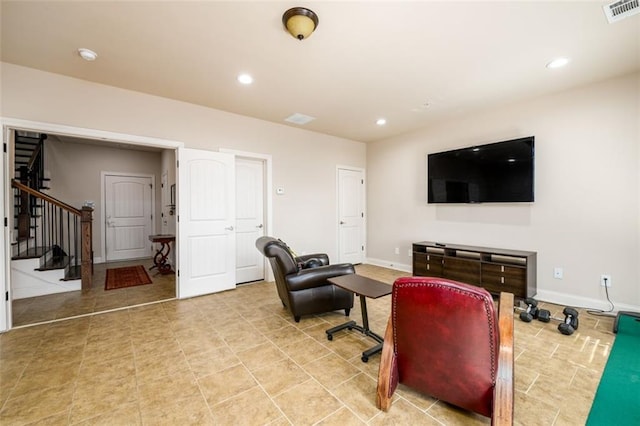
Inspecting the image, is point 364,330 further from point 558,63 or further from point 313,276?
point 558,63

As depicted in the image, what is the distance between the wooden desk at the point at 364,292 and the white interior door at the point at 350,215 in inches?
117

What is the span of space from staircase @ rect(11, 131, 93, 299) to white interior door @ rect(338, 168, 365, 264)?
4366 millimetres

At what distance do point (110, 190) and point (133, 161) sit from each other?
2.85 feet

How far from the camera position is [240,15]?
2.11 metres

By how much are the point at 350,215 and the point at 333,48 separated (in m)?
3.76

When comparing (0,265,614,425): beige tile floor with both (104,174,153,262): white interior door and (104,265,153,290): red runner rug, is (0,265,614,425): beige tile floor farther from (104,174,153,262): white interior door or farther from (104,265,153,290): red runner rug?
(104,174,153,262): white interior door

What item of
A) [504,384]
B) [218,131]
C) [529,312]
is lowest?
[529,312]

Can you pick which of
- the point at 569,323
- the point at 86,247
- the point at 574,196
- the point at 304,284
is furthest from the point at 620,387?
the point at 86,247

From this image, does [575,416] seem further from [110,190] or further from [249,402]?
[110,190]

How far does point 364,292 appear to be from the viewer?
2250mm

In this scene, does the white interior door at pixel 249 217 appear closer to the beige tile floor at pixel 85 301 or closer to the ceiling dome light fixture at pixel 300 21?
the beige tile floor at pixel 85 301

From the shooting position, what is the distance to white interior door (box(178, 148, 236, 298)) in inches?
147

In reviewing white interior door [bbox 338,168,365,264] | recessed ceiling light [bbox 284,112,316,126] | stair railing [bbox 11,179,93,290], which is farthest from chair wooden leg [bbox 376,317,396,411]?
stair railing [bbox 11,179,93,290]

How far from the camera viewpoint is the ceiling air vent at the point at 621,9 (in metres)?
2.02
